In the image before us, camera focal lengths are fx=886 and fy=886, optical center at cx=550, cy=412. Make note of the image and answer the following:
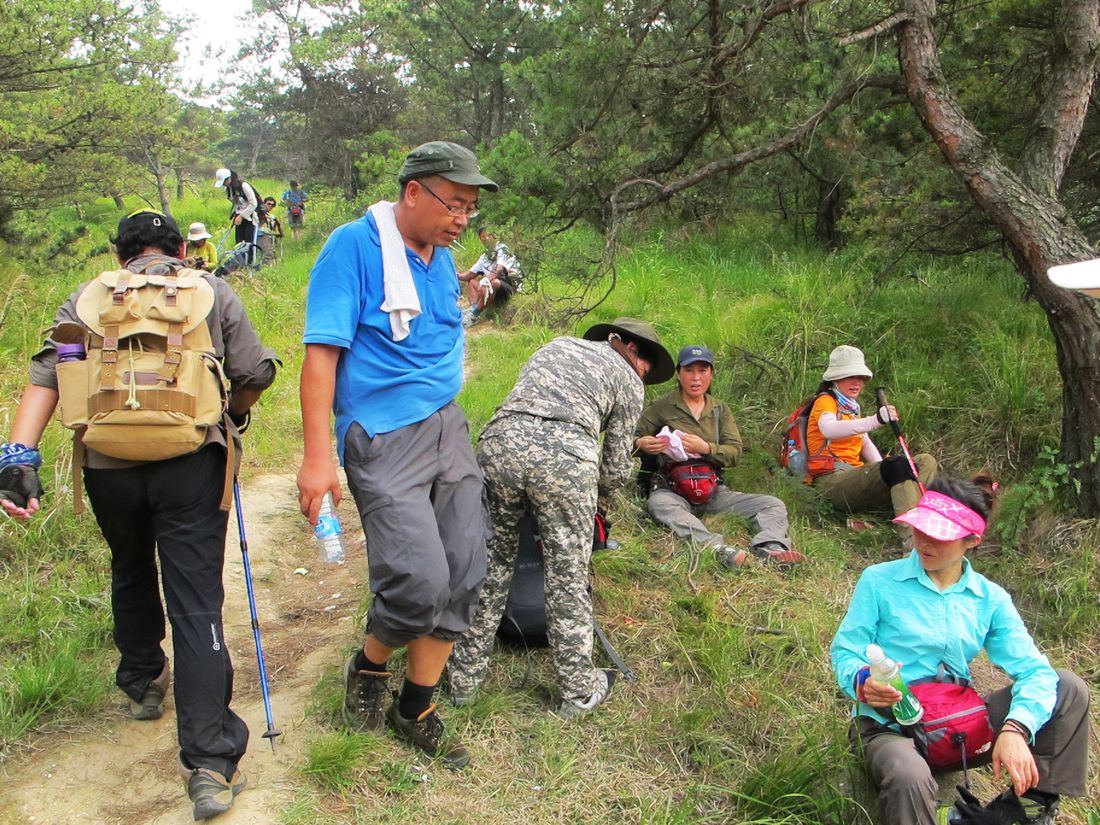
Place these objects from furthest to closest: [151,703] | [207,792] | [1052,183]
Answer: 1. [1052,183]
2. [151,703]
3. [207,792]

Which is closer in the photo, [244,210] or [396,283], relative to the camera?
[396,283]

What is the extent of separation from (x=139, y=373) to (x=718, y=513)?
3.55 meters

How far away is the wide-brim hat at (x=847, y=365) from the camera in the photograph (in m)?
5.41

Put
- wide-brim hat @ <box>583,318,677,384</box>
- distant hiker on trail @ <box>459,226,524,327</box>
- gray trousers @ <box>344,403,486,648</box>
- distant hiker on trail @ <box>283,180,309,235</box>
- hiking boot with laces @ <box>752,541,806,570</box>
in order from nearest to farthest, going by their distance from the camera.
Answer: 1. gray trousers @ <box>344,403,486,648</box>
2. wide-brim hat @ <box>583,318,677,384</box>
3. hiking boot with laces @ <box>752,541,806,570</box>
4. distant hiker on trail @ <box>459,226,524,327</box>
5. distant hiker on trail @ <box>283,180,309,235</box>

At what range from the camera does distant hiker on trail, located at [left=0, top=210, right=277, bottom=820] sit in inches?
98.1

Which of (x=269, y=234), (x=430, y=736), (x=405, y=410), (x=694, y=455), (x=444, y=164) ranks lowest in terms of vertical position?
(x=430, y=736)

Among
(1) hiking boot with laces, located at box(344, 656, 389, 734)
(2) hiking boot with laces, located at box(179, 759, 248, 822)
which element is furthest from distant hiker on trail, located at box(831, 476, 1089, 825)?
(2) hiking boot with laces, located at box(179, 759, 248, 822)

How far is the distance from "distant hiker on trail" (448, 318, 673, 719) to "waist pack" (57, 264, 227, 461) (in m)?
1.10

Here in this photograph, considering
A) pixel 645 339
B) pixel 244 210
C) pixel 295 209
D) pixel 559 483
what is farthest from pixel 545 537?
pixel 295 209

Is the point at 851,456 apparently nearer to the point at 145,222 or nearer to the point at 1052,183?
the point at 1052,183

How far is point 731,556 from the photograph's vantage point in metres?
4.59

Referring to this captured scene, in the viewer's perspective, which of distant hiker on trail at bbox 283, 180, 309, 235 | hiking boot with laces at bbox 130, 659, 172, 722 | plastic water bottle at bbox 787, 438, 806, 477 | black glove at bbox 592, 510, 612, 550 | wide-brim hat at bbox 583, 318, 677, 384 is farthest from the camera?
distant hiker on trail at bbox 283, 180, 309, 235

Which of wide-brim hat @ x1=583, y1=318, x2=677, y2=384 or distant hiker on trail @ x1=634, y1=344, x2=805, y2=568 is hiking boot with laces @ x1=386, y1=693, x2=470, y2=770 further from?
distant hiker on trail @ x1=634, y1=344, x2=805, y2=568

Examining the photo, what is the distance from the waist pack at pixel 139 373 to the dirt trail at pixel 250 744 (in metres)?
1.10
